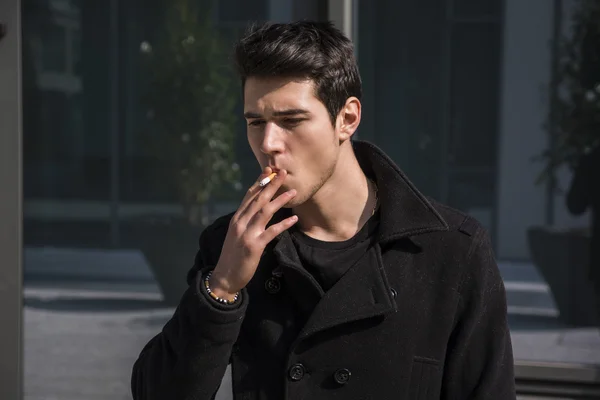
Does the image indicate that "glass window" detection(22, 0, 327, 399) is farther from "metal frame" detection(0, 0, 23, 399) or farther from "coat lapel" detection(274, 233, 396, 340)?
"coat lapel" detection(274, 233, 396, 340)

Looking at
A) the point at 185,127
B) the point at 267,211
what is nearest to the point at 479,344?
the point at 267,211

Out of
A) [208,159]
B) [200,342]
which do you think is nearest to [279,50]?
[200,342]

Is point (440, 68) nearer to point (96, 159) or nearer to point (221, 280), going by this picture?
point (96, 159)

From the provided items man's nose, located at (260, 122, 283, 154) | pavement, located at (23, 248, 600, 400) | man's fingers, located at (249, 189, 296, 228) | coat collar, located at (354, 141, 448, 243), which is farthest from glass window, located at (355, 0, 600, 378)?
man's fingers, located at (249, 189, 296, 228)

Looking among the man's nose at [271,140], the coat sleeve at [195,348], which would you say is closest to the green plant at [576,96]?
the man's nose at [271,140]

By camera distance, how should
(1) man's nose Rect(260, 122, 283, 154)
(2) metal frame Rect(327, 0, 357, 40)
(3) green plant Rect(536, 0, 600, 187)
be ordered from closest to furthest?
(1) man's nose Rect(260, 122, 283, 154), (3) green plant Rect(536, 0, 600, 187), (2) metal frame Rect(327, 0, 357, 40)

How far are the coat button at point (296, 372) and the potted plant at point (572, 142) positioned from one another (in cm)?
208

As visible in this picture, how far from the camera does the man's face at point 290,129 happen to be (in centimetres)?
195

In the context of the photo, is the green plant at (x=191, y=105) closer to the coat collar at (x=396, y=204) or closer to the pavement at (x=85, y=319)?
the pavement at (x=85, y=319)

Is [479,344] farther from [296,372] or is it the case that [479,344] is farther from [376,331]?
[296,372]

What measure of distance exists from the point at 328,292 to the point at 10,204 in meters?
2.66

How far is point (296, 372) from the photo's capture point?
196cm

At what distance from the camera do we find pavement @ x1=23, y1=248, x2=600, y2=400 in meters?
4.33

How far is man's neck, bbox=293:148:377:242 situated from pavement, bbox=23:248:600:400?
2.33 metres
